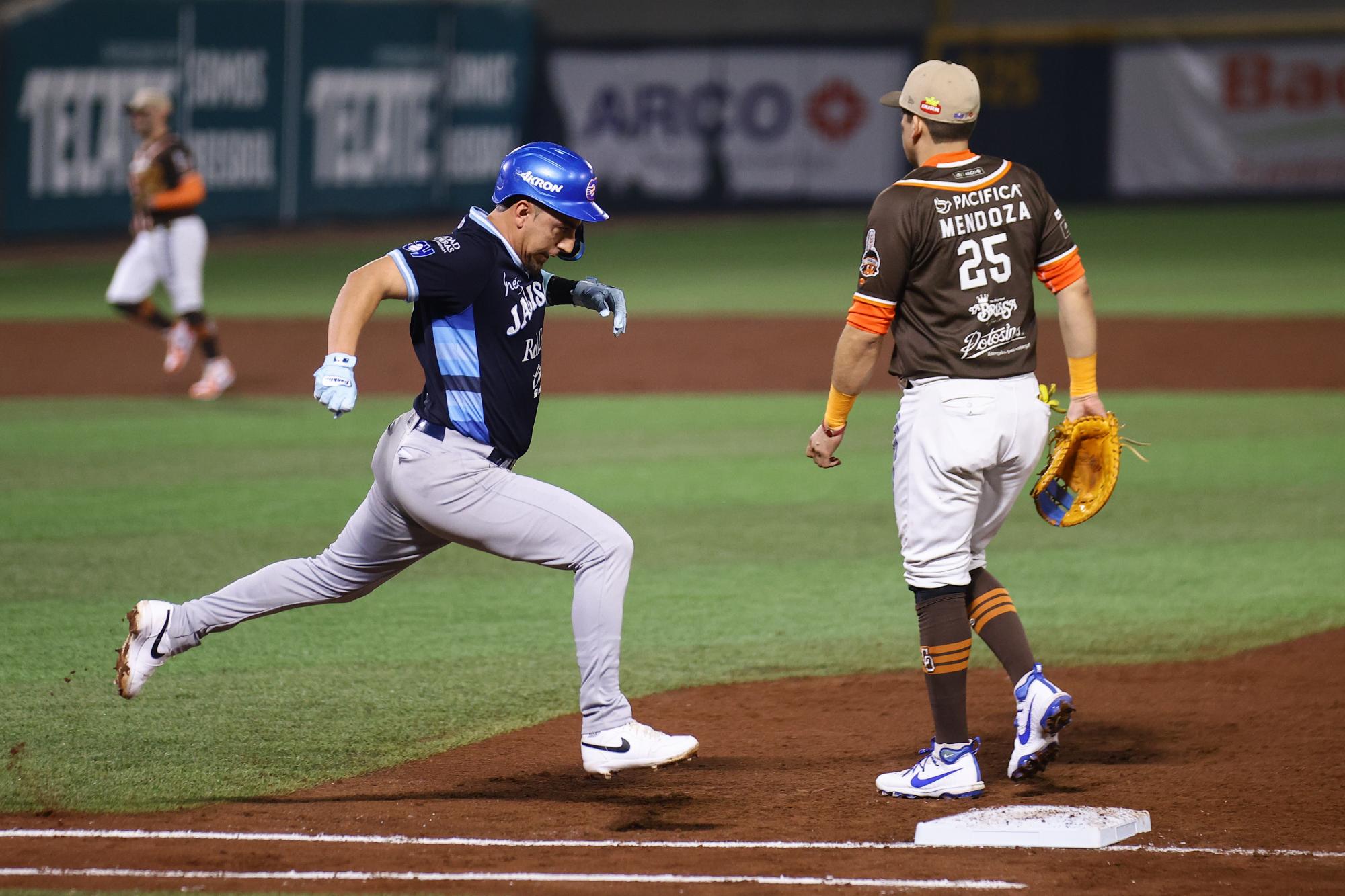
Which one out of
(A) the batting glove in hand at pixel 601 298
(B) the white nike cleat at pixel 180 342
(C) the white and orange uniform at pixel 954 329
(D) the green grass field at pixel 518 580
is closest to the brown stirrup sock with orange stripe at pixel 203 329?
(B) the white nike cleat at pixel 180 342

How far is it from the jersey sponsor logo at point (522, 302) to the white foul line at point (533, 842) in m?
1.38

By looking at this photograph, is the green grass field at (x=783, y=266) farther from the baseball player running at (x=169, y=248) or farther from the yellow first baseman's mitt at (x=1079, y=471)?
the yellow first baseman's mitt at (x=1079, y=471)

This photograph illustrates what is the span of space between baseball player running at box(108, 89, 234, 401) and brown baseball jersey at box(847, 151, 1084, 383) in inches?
353

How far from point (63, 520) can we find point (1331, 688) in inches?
242

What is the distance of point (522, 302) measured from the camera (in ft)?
15.5

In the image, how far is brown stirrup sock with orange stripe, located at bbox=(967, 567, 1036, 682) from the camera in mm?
5000

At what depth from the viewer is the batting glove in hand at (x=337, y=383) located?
435cm

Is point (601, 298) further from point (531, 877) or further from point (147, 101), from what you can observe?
point (147, 101)

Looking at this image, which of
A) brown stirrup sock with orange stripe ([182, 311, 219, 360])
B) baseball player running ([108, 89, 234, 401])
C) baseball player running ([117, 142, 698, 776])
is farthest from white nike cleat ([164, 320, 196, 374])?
baseball player running ([117, 142, 698, 776])

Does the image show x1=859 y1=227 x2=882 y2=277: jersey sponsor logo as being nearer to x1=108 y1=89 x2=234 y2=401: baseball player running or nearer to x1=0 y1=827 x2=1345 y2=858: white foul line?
x1=0 y1=827 x2=1345 y2=858: white foul line

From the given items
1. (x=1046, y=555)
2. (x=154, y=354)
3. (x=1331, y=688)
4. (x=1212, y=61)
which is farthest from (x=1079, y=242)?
(x=1331, y=688)

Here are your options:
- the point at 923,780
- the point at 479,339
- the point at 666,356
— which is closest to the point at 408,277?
the point at 479,339

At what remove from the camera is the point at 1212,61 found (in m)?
28.6

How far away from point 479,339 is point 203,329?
8.69 metres
